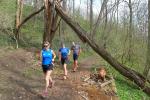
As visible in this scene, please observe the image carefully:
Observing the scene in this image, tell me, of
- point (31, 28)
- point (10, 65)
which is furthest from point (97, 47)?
point (31, 28)

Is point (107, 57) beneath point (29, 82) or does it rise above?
above

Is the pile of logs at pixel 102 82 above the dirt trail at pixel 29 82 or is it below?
below

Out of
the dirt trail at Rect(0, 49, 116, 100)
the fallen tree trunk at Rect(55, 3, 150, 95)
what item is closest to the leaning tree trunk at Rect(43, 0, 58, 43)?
the fallen tree trunk at Rect(55, 3, 150, 95)

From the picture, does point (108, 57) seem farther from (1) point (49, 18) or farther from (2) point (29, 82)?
(2) point (29, 82)

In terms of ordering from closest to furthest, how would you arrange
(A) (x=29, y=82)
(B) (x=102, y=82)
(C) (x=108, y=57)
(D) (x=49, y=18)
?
(A) (x=29, y=82)
(B) (x=102, y=82)
(C) (x=108, y=57)
(D) (x=49, y=18)

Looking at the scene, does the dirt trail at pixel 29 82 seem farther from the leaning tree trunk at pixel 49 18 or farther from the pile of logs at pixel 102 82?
the leaning tree trunk at pixel 49 18

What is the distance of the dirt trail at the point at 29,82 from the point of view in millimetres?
11539

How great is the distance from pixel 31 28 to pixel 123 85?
23690mm

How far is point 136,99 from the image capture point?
56.5ft

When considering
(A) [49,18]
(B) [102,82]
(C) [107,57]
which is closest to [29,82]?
(B) [102,82]

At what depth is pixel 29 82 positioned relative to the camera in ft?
44.1

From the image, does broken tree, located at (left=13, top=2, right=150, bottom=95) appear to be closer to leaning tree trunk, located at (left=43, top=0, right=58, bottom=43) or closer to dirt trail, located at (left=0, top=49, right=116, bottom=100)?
leaning tree trunk, located at (left=43, top=0, right=58, bottom=43)

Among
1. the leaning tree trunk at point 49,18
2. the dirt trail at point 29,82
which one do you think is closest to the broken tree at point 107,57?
the leaning tree trunk at point 49,18

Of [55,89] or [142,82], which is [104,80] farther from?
[55,89]
